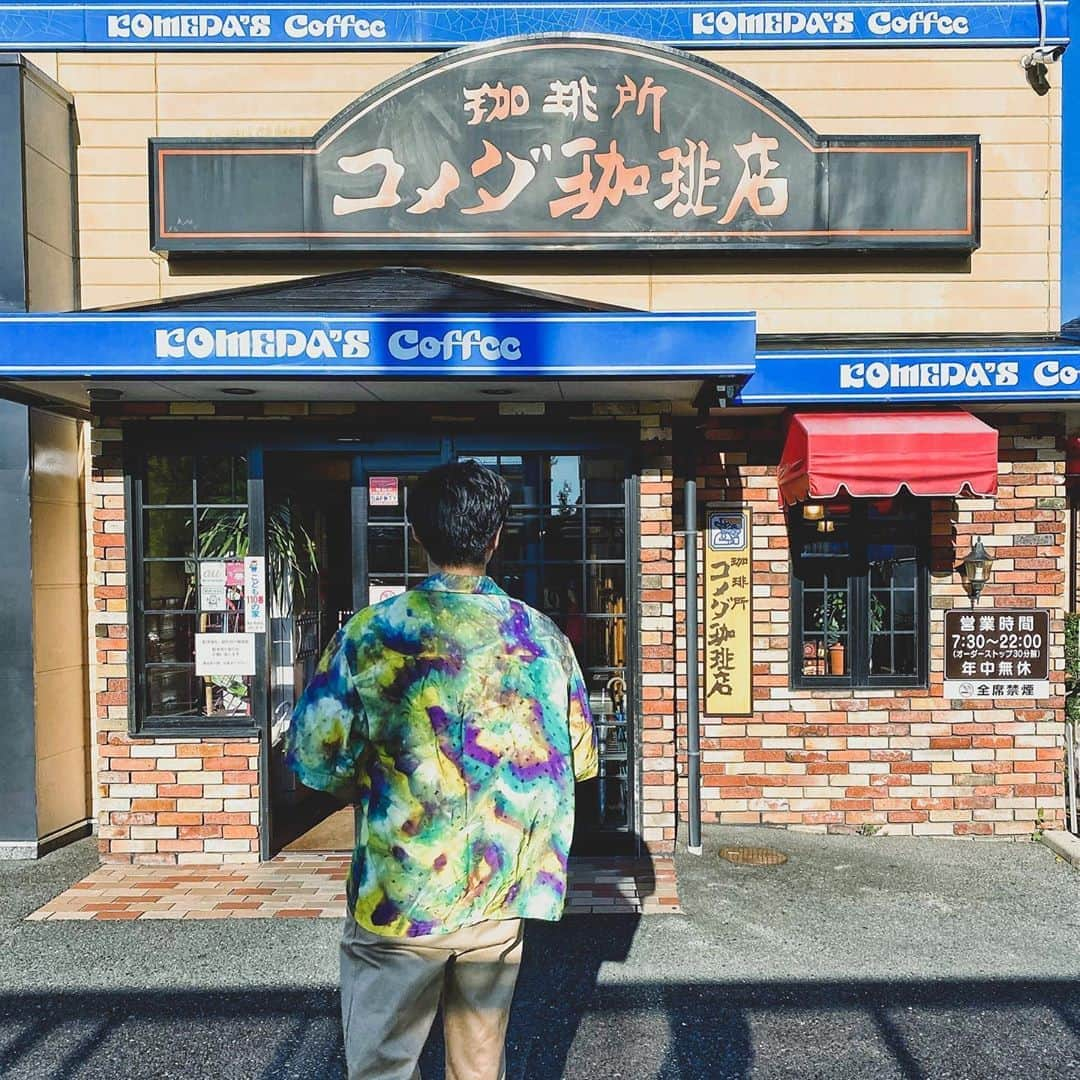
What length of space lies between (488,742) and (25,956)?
3.49 meters

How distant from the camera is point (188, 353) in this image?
14.6 ft

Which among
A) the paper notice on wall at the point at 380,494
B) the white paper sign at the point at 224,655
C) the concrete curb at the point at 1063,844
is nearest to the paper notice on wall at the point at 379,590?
the paper notice on wall at the point at 380,494

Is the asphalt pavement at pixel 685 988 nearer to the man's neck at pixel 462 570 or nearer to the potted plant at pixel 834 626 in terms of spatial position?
the potted plant at pixel 834 626

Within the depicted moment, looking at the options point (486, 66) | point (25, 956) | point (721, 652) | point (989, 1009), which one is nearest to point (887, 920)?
A: point (989, 1009)

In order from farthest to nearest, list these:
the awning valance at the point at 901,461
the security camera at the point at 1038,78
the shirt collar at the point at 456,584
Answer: the security camera at the point at 1038,78 < the awning valance at the point at 901,461 < the shirt collar at the point at 456,584

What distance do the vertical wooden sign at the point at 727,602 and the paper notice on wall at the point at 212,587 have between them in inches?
119

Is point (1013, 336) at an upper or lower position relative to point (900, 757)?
upper

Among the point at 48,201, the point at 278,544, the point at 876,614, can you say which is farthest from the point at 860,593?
the point at 48,201

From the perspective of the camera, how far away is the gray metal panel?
548 cm

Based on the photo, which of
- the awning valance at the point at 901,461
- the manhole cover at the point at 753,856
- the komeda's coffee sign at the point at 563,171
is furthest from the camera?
the komeda's coffee sign at the point at 563,171

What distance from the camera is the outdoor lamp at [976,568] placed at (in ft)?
18.7

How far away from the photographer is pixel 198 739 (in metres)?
5.40

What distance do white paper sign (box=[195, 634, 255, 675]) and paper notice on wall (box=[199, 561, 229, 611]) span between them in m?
0.19

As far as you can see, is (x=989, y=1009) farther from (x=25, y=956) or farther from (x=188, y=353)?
(x=188, y=353)
